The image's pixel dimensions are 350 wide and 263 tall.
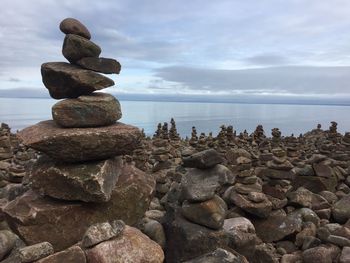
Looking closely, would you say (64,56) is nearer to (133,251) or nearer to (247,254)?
(133,251)

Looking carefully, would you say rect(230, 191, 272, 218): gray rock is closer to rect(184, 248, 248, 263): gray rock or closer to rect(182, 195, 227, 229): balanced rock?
rect(182, 195, 227, 229): balanced rock

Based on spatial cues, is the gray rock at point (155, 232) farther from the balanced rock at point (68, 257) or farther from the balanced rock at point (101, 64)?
the balanced rock at point (101, 64)

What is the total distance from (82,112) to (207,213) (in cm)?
519

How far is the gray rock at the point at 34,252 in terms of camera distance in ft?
32.4

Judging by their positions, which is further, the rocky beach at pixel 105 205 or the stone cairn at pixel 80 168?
the stone cairn at pixel 80 168

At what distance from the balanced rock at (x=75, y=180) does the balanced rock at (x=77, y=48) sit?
3342mm

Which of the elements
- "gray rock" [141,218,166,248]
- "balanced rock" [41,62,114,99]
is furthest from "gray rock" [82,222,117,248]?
"balanced rock" [41,62,114,99]

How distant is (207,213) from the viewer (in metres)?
13.5

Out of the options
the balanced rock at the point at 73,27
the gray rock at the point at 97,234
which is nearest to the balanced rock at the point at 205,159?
the gray rock at the point at 97,234

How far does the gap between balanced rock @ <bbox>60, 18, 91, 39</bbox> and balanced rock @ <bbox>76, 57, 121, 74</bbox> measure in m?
0.85

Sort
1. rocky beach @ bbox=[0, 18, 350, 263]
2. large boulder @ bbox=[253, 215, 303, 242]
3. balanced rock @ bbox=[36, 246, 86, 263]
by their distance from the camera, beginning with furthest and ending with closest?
large boulder @ bbox=[253, 215, 303, 242] → rocky beach @ bbox=[0, 18, 350, 263] → balanced rock @ bbox=[36, 246, 86, 263]

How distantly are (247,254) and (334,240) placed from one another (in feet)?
10.9

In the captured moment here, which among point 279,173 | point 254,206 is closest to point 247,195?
point 254,206

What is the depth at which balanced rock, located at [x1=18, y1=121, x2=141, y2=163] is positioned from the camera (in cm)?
1176
